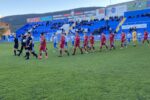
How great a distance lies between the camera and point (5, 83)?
12.5 m

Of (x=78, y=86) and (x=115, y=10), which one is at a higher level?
(x=115, y=10)

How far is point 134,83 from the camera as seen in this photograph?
11102mm

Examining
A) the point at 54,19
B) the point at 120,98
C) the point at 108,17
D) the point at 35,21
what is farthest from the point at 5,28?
the point at 120,98

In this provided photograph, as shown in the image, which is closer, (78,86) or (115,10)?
(78,86)

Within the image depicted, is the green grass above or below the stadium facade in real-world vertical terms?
below

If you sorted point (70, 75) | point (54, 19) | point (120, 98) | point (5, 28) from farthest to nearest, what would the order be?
point (5, 28)
point (54, 19)
point (70, 75)
point (120, 98)

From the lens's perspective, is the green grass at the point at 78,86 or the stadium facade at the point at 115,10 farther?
the stadium facade at the point at 115,10

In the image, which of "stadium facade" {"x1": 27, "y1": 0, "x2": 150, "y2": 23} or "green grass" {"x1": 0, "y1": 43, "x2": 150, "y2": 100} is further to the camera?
"stadium facade" {"x1": 27, "y1": 0, "x2": 150, "y2": 23}

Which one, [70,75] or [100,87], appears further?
[70,75]

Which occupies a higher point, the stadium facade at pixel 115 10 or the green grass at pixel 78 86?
the stadium facade at pixel 115 10

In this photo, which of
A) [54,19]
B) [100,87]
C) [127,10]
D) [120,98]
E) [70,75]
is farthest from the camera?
[54,19]

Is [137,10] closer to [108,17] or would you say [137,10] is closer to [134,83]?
[108,17]

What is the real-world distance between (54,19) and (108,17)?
18.3 m

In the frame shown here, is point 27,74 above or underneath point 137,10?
underneath
